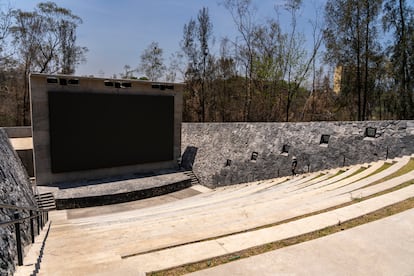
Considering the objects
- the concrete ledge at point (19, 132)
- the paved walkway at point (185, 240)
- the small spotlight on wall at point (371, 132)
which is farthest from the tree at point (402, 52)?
the concrete ledge at point (19, 132)

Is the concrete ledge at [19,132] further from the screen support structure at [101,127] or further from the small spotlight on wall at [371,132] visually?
the small spotlight on wall at [371,132]

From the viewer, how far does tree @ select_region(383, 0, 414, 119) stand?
38.4ft

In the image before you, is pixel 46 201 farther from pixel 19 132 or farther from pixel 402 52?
pixel 402 52

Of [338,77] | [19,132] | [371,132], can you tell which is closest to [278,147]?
[371,132]

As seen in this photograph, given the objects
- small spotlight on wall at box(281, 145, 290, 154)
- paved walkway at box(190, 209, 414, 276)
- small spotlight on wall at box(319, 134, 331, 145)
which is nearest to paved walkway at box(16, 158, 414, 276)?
paved walkway at box(190, 209, 414, 276)

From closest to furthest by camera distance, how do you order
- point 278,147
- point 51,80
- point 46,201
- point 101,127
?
point 46,201
point 278,147
point 51,80
point 101,127

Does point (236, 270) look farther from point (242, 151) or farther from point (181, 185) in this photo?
point (181, 185)

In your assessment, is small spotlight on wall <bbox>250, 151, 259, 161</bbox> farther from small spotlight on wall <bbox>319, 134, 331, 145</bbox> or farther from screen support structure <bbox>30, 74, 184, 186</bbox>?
screen support structure <bbox>30, 74, 184, 186</bbox>

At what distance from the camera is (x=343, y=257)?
6.70 ft

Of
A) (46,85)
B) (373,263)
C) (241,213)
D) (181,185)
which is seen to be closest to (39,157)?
(46,85)

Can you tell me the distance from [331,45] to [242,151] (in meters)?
7.84

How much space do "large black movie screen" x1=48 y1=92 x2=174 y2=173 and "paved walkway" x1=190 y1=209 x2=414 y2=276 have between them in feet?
36.5

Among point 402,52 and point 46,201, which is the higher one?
point 402,52

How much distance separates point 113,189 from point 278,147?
7428mm
